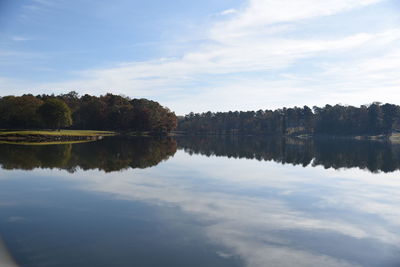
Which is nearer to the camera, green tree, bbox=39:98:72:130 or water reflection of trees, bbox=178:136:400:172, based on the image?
water reflection of trees, bbox=178:136:400:172

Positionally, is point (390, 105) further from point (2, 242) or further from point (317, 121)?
point (2, 242)

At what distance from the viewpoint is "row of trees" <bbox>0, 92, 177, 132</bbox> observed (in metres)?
95.1

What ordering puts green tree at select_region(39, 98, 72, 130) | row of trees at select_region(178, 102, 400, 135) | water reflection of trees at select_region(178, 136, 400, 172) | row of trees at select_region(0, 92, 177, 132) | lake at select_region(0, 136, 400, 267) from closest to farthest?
lake at select_region(0, 136, 400, 267) → water reflection of trees at select_region(178, 136, 400, 172) → green tree at select_region(39, 98, 72, 130) → row of trees at select_region(0, 92, 177, 132) → row of trees at select_region(178, 102, 400, 135)

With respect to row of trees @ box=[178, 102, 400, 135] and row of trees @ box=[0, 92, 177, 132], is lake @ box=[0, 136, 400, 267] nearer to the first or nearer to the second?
row of trees @ box=[0, 92, 177, 132]

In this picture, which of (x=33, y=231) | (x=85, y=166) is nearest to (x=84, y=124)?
(x=85, y=166)

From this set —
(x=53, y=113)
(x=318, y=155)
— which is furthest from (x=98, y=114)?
(x=318, y=155)

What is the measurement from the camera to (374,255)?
1023cm

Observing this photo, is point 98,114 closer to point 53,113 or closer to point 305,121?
point 53,113

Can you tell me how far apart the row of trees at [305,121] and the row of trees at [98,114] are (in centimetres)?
5251

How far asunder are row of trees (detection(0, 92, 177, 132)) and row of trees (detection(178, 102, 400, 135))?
52.5 m

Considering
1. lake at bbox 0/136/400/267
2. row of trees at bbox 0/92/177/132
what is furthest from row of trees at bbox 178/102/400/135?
lake at bbox 0/136/400/267

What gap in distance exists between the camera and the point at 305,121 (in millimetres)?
176000

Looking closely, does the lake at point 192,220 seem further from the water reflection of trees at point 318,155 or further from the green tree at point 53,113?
the green tree at point 53,113

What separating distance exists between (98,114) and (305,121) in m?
108
